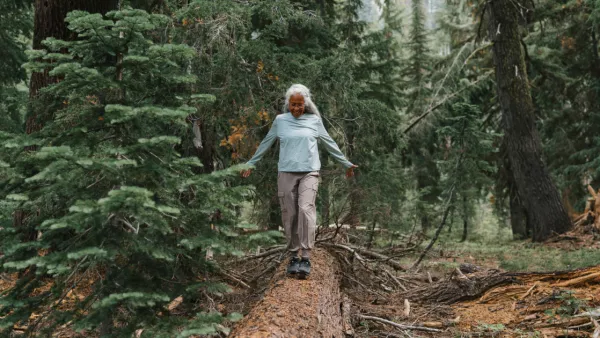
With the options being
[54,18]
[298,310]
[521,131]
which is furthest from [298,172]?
[521,131]

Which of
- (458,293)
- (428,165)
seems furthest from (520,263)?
(428,165)

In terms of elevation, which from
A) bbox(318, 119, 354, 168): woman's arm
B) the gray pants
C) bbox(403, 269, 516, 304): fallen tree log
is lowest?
bbox(403, 269, 516, 304): fallen tree log

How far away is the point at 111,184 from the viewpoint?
3760mm

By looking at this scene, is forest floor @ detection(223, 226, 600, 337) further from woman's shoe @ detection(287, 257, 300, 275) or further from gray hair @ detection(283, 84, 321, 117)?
gray hair @ detection(283, 84, 321, 117)

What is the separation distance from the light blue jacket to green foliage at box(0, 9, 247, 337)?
1398 millimetres

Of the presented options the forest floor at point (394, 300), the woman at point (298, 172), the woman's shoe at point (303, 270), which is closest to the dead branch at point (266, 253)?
the forest floor at point (394, 300)

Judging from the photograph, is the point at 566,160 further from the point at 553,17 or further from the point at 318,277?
the point at 318,277

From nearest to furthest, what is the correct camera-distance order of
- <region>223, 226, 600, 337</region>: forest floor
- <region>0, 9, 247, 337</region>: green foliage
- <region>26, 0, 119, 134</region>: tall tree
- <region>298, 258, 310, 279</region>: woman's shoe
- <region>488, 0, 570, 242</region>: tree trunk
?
<region>0, 9, 247, 337</region>: green foliage, <region>223, 226, 600, 337</region>: forest floor, <region>298, 258, 310, 279</region>: woman's shoe, <region>26, 0, 119, 134</region>: tall tree, <region>488, 0, 570, 242</region>: tree trunk

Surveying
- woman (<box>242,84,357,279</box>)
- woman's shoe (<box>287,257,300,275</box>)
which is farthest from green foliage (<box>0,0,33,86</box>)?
woman's shoe (<box>287,257,300,275</box>)

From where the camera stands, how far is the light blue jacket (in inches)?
210

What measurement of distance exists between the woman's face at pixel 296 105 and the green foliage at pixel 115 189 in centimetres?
151

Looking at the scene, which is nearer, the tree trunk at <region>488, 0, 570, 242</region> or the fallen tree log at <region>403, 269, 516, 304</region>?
the fallen tree log at <region>403, 269, 516, 304</region>

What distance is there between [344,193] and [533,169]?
5605 mm

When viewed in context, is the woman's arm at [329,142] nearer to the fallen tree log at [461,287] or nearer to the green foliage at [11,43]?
the fallen tree log at [461,287]
